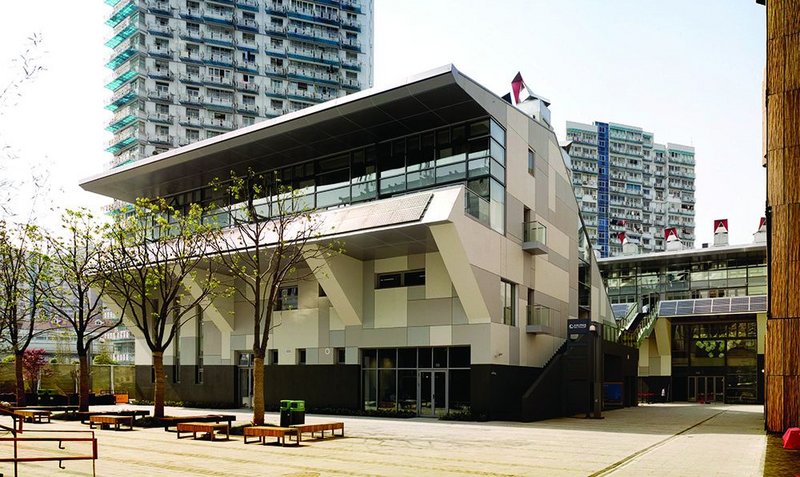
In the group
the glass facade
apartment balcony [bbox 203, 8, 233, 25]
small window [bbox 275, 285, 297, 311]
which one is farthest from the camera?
apartment balcony [bbox 203, 8, 233, 25]

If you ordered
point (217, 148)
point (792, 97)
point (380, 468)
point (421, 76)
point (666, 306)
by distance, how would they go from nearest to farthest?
1. point (380, 468)
2. point (792, 97)
3. point (421, 76)
4. point (217, 148)
5. point (666, 306)

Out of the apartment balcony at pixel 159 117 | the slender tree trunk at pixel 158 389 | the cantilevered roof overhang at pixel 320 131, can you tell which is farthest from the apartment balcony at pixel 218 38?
the slender tree trunk at pixel 158 389

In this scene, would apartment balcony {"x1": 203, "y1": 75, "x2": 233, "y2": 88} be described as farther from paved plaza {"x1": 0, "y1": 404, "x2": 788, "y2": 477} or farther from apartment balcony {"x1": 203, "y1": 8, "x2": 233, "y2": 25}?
paved plaza {"x1": 0, "y1": 404, "x2": 788, "y2": 477}

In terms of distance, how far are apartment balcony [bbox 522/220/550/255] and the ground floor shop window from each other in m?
5.98

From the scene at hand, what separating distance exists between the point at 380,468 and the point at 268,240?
1914 cm

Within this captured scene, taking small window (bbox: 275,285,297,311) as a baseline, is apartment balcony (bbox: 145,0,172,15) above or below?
above

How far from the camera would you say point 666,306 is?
195 ft

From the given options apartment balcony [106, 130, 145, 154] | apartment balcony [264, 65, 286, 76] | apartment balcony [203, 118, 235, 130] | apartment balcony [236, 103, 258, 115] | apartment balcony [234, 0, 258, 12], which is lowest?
apartment balcony [106, 130, 145, 154]

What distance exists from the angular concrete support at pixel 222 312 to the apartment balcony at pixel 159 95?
61.0 metres

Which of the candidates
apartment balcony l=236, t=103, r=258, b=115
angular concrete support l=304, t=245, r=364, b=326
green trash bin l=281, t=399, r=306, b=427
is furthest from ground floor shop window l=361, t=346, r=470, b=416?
apartment balcony l=236, t=103, r=258, b=115

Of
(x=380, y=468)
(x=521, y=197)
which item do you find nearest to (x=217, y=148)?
(x=521, y=197)

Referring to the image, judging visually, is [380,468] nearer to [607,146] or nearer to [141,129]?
[141,129]

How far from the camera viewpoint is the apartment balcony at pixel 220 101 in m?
95.0

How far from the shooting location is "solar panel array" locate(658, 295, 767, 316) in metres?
54.3
